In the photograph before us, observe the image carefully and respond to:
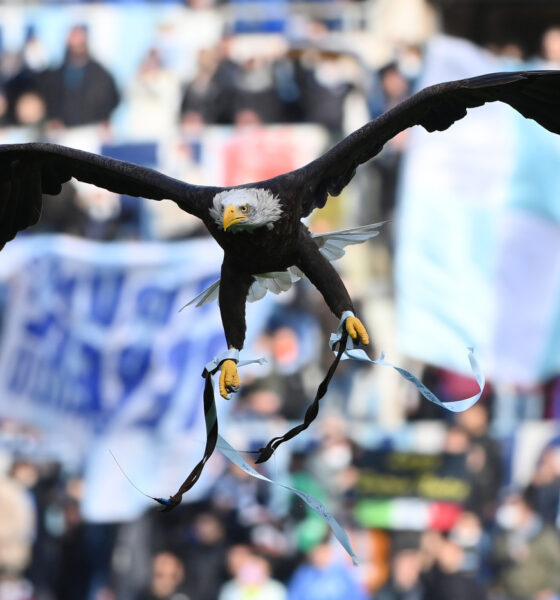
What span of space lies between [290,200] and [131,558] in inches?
308

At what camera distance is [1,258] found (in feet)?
46.1

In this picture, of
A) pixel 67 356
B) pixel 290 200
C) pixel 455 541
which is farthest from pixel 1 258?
pixel 290 200

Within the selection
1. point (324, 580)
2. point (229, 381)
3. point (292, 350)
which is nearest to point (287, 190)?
point (229, 381)

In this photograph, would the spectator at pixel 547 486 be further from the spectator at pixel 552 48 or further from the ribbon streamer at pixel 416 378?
the ribbon streamer at pixel 416 378

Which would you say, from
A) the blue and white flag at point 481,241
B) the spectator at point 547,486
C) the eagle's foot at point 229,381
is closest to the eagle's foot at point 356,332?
the eagle's foot at point 229,381

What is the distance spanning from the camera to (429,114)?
6.62 m

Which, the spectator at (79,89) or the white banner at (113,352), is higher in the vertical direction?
the spectator at (79,89)

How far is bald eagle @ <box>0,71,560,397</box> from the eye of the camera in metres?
5.92

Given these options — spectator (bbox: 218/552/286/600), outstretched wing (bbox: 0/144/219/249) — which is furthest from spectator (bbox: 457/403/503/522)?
outstretched wing (bbox: 0/144/219/249)

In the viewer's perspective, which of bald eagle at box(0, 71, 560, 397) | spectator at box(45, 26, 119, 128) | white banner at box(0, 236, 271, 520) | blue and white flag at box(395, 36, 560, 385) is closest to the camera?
bald eagle at box(0, 71, 560, 397)

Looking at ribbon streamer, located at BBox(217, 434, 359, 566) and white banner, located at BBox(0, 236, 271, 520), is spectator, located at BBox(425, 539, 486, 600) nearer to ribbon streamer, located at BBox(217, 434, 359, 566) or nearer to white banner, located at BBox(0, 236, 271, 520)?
white banner, located at BBox(0, 236, 271, 520)

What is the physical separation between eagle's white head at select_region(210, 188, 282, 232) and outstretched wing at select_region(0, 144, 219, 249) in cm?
14

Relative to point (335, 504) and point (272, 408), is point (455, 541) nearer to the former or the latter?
point (335, 504)

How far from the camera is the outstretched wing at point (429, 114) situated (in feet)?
20.4
